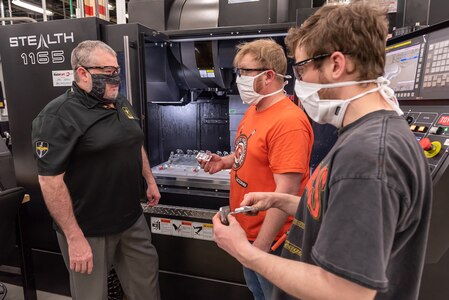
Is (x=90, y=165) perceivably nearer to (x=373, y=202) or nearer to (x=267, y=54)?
(x=267, y=54)

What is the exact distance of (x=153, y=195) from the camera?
210 centimetres

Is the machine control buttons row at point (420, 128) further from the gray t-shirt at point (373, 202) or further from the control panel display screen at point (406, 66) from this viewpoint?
the gray t-shirt at point (373, 202)

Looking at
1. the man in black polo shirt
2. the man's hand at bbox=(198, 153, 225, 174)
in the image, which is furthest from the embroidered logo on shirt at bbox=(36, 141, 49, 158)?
the man's hand at bbox=(198, 153, 225, 174)

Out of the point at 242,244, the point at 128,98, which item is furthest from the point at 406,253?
the point at 128,98

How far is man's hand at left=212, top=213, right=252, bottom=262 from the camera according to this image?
2.78ft

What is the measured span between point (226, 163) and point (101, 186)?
0.73 metres

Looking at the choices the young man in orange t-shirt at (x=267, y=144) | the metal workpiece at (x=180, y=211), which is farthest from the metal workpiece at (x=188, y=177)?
the young man in orange t-shirt at (x=267, y=144)

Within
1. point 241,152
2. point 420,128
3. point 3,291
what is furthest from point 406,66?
point 3,291

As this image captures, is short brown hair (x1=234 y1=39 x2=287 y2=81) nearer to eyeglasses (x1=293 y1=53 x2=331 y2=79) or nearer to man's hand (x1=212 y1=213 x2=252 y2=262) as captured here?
eyeglasses (x1=293 y1=53 x2=331 y2=79)

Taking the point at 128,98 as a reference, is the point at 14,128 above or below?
below

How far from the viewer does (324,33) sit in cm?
74

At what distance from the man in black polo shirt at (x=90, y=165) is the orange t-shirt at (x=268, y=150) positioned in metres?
0.63

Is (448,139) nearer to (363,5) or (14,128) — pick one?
(363,5)

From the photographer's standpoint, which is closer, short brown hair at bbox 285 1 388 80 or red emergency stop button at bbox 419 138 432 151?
short brown hair at bbox 285 1 388 80
